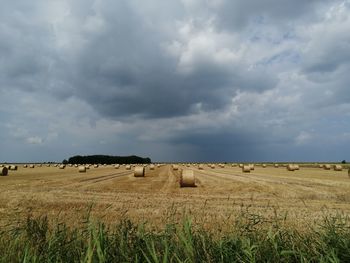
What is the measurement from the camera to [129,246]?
5520 mm

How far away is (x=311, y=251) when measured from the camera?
5.29 metres

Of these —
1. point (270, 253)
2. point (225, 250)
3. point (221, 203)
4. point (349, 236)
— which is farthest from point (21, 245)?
point (221, 203)

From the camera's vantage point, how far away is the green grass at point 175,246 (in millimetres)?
5043

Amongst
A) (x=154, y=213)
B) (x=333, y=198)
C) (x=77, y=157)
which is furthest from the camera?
(x=77, y=157)

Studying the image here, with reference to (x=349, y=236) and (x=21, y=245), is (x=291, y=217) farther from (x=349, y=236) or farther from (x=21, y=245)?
(x=21, y=245)

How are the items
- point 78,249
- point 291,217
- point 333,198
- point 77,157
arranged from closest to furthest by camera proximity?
1. point 78,249
2. point 291,217
3. point 333,198
4. point 77,157

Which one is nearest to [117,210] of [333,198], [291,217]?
A: [291,217]

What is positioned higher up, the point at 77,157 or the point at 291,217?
the point at 77,157

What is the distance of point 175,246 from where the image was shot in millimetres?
5289

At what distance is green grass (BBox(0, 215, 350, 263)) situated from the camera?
5.04 meters

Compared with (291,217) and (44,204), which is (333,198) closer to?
(291,217)

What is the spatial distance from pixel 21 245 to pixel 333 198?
16.8 metres

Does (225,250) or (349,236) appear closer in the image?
(225,250)

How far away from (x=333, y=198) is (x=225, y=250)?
1552 centimetres
